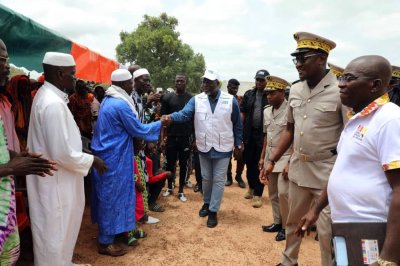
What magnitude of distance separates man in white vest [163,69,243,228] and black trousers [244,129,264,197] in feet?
3.75

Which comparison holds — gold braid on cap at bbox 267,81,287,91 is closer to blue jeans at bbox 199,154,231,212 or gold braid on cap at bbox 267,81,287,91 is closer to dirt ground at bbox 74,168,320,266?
blue jeans at bbox 199,154,231,212

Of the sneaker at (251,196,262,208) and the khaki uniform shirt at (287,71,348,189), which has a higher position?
the khaki uniform shirt at (287,71,348,189)

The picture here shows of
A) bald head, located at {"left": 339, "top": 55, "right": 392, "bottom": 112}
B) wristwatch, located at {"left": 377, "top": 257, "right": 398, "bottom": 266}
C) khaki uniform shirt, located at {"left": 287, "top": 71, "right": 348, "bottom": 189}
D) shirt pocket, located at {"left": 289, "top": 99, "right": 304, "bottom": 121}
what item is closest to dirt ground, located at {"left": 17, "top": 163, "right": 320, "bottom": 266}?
khaki uniform shirt, located at {"left": 287, "top": 71, "right": 348, "bottom": 189}

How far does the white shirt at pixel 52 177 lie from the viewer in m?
2.58

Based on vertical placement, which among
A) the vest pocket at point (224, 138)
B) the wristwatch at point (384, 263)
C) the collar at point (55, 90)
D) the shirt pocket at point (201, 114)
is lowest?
the wristwatch at point (384, 263)

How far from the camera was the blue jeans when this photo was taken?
454 centimetres

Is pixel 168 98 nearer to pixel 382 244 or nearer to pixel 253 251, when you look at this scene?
pixel 253 251

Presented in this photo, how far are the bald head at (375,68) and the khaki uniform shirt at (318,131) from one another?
1026 millimetres

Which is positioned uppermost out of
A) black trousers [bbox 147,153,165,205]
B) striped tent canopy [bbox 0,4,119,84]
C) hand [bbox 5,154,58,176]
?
striped tent canopy [bbox 0,4,119,84]

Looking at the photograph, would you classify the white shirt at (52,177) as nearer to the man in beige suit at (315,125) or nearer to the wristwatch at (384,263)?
the man in beige suit at (315,125)

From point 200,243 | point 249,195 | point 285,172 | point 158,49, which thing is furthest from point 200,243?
point 158,49

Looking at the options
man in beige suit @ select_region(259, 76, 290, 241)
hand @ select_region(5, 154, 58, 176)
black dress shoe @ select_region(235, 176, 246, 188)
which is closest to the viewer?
hand @ select_region(5, 154, 58, 176)

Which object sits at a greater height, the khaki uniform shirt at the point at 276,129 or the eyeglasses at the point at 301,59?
the eyeglasses at the point at 301,59

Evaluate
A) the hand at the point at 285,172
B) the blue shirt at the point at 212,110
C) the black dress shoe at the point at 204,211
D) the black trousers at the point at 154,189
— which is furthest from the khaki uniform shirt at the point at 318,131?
the black trousers at the point at 154,189
